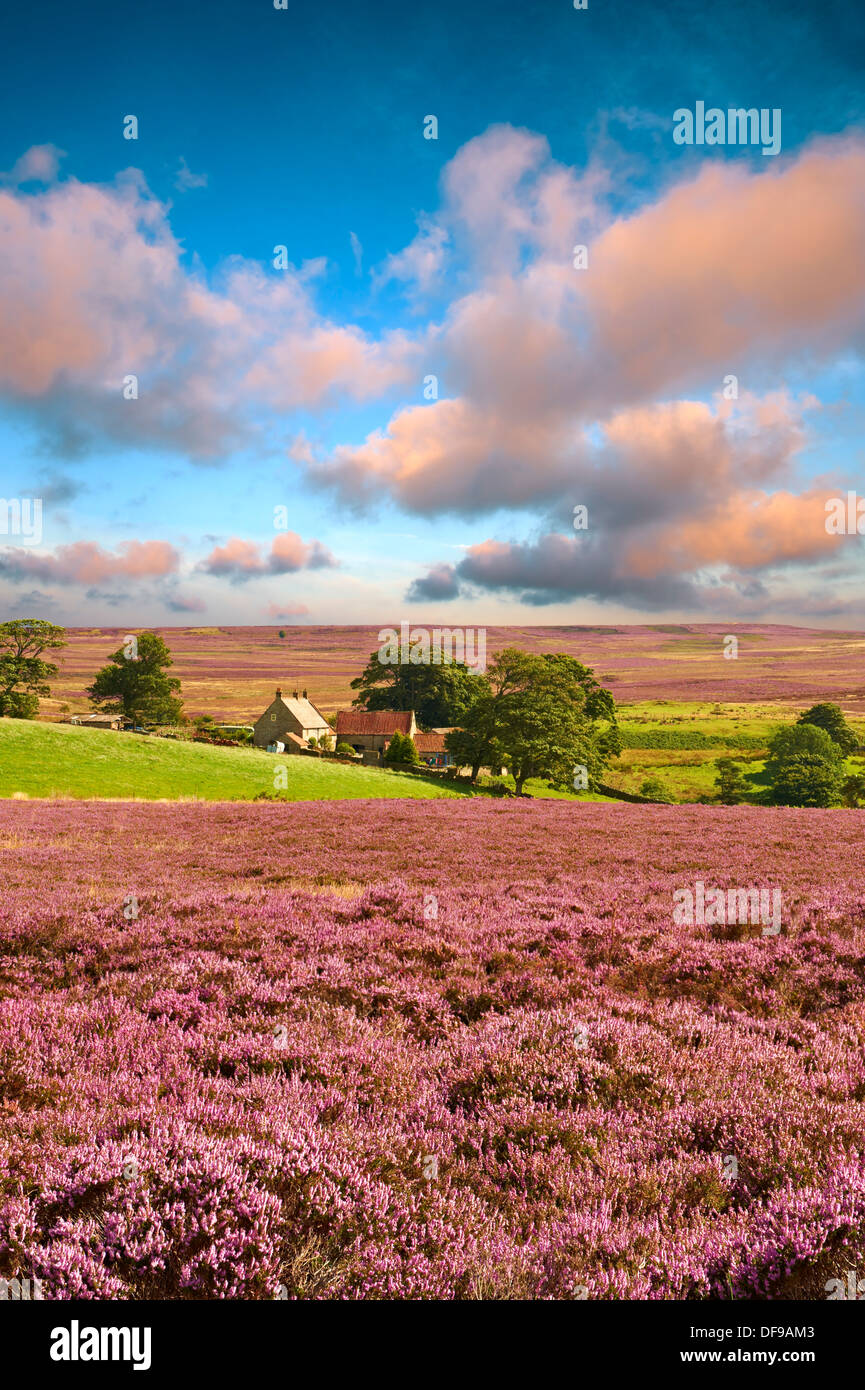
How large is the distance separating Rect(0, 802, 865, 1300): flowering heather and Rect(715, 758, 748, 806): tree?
65.7 meters

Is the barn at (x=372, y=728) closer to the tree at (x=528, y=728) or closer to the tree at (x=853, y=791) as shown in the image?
the tree at (x=528, y=728)

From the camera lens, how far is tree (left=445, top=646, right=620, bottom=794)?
167 feet

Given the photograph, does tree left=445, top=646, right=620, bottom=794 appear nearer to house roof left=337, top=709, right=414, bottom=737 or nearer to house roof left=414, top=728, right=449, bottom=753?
house roof left=414, top=728, right=449, bottom=753

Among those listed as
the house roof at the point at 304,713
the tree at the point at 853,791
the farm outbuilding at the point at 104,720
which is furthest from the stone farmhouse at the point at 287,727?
the tree at the point at 853,791

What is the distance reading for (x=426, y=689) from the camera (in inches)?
3457

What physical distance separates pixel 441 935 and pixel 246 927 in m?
2.52

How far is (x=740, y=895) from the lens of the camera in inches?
402

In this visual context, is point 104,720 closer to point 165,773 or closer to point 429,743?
point 429,743

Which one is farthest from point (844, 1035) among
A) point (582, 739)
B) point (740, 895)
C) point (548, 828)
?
point (582, 739)

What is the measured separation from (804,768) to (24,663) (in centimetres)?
9214

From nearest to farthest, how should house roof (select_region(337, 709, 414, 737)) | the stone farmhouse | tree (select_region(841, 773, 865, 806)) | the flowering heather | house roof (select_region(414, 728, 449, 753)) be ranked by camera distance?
the flowering heather
tree (select_region(841, 773, 865, 806))
the stone farmhouse
house roof (select_region(337, 709, 414, 737))
house roof (select_region(414, 728, 449, 753))

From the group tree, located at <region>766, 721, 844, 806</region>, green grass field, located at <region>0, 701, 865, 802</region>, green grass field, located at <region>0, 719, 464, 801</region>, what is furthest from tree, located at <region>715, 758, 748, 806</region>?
green grass field, located at <region>0, 719, 464, 801</region>

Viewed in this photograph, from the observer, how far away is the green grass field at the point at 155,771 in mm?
36469

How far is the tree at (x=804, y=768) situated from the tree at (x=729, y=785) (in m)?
3.46
